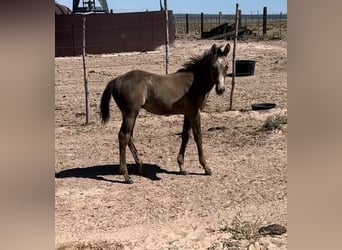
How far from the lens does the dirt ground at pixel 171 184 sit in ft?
10.9

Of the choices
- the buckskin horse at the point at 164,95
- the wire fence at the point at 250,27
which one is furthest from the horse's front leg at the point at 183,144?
the wire fence at the point at 250,27

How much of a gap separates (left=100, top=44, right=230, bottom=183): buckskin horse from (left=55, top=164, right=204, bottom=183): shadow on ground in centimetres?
13

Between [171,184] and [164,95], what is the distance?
0.83 m

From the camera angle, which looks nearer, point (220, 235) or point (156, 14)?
point (220, 235)

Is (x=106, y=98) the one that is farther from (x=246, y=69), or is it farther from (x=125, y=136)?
(x=246, y=69)

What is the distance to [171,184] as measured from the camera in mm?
4602

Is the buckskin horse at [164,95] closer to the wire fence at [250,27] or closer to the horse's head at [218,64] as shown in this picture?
the horse's head at [218,64]

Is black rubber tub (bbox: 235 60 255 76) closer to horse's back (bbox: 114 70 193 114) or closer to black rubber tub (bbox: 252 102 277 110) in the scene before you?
black rubber tub (bbox: 252 102 277 110)

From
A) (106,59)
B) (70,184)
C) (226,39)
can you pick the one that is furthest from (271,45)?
(70,184)

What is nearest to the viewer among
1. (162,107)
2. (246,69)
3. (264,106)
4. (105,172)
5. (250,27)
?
(162,107)

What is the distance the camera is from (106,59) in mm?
14203

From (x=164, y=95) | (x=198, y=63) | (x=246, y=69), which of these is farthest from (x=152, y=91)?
(x=246, y=69)
